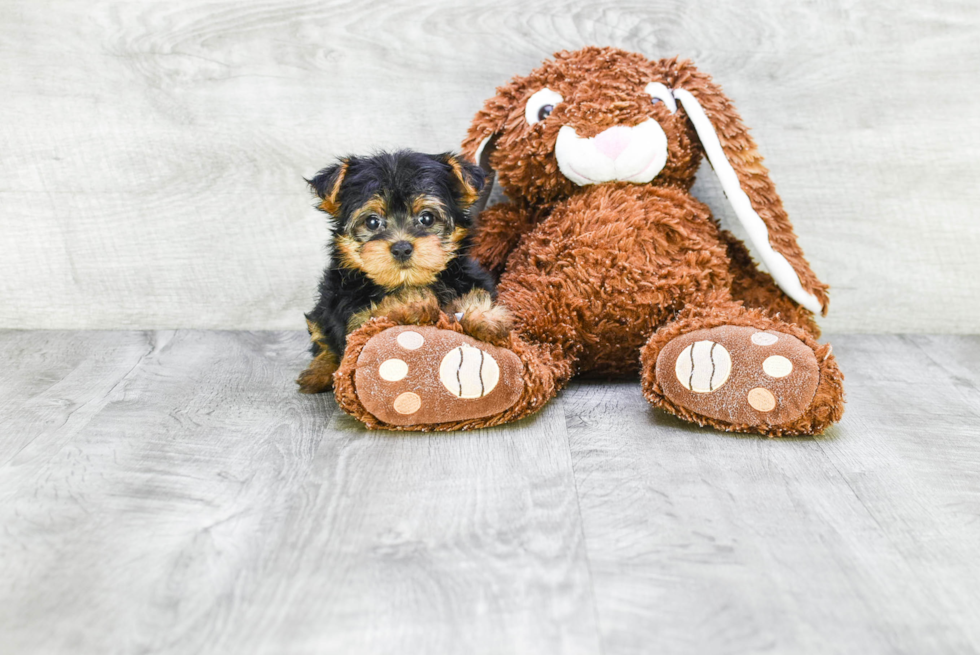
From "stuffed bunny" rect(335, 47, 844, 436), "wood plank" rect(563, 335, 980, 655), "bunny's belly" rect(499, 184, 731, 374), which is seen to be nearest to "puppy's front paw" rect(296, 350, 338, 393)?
"stuffed bunny" rect(335, 47, 844, 436)

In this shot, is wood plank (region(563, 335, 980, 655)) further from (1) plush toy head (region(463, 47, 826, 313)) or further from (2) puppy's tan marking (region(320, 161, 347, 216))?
(2) puppy's tan marking (region(320, 161, 347, 216))

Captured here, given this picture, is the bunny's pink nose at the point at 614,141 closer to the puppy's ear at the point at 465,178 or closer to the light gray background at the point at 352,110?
the puppy's ear at the point at 465,178

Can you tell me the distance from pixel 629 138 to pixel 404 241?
2.06 ft

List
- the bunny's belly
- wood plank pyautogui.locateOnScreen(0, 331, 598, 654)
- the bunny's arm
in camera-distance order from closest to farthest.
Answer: wood plank pyautogui.locateOnScreen(0, 331, 598, 654) < the bunny's belly < the bunny's arm

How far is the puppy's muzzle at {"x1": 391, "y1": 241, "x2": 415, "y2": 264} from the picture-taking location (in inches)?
66.7

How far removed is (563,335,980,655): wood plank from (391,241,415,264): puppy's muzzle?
1.62 feet

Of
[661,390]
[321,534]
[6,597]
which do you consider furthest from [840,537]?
[6,597]

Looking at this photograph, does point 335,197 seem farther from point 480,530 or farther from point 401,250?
point 480,530

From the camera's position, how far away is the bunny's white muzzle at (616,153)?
197 cm

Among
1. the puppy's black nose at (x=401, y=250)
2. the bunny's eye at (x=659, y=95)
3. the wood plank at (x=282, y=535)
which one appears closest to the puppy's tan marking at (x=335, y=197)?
the puppy's black nose at (x=401, y=250)

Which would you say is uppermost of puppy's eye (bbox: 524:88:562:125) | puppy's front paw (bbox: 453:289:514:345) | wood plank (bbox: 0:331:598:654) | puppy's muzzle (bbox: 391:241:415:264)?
puppy's eye (bbox: 524:88:562:125)

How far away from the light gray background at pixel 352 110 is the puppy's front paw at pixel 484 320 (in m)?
0.84

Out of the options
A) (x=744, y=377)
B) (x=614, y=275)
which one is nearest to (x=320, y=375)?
(x=614, y=275)

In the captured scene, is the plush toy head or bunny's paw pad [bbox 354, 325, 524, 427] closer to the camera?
bunny's paw pad [bbox 354, 325, 524, 427]
